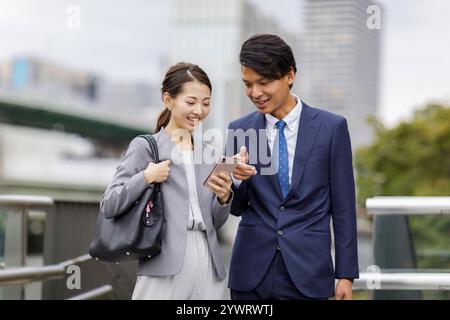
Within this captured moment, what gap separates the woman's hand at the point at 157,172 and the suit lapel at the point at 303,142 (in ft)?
1.36

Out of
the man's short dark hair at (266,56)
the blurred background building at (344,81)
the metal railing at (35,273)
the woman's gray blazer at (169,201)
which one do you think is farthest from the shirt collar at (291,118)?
the blurred background building at (344,81)

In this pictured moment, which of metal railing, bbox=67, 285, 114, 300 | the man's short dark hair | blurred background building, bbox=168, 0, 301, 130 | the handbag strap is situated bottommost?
metal railing, bbox=67, 285, 114, 300

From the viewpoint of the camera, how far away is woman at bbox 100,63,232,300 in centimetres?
229

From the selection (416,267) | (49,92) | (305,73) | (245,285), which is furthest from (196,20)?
(245,285)

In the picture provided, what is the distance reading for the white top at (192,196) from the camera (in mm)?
2318

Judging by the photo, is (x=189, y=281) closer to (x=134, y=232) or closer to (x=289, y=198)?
(x=134, y=232)

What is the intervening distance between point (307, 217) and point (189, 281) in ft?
1.37

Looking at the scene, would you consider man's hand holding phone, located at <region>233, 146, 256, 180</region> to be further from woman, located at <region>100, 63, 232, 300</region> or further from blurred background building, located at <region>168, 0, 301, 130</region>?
blurred background building, located at <region>168, 0, 301, 130</region>

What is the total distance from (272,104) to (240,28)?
1159 inches

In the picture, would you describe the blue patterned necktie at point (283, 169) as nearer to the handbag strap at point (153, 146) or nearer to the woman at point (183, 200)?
the woman at point (183, 200)

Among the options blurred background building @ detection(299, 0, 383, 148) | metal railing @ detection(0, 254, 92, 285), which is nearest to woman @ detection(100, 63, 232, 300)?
metal railing @ detection(0, 254, 92, 285)

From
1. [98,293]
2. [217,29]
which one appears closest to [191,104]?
[98,293]

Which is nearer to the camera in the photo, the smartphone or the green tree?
the smartphone

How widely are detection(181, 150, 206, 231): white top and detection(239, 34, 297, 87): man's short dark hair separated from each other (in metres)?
0.33
